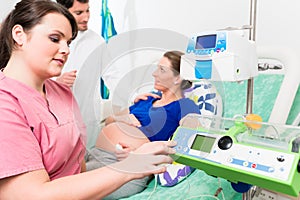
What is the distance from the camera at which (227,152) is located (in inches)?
35.9

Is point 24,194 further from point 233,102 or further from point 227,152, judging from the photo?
point 233,102

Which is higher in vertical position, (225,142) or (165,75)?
(165,75)

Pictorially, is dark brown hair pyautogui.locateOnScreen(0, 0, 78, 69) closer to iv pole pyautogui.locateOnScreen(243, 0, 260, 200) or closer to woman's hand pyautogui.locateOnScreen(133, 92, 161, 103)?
woman's hand pyautogui.locateOnScreen(133, 92, 161, 103)

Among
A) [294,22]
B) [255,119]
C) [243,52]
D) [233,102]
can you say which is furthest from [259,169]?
[294,22]

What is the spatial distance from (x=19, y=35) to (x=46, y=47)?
0.10 m

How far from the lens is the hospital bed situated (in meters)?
0.93

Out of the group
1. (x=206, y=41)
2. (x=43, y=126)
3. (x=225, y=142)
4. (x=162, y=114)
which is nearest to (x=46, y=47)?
(x=43, y=126)

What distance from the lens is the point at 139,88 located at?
1.27 meters

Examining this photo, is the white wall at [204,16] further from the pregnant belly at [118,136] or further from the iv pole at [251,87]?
the pregnant belly at [118,136]

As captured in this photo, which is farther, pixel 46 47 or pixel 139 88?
pixel 139 88

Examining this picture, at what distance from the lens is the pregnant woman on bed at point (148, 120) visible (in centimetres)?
109

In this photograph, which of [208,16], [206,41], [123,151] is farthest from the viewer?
[208,16]

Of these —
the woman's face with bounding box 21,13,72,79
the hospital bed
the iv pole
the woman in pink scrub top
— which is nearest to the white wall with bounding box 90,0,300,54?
the hospital bed

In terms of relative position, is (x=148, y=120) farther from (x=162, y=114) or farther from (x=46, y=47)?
(x=46, y=47)
